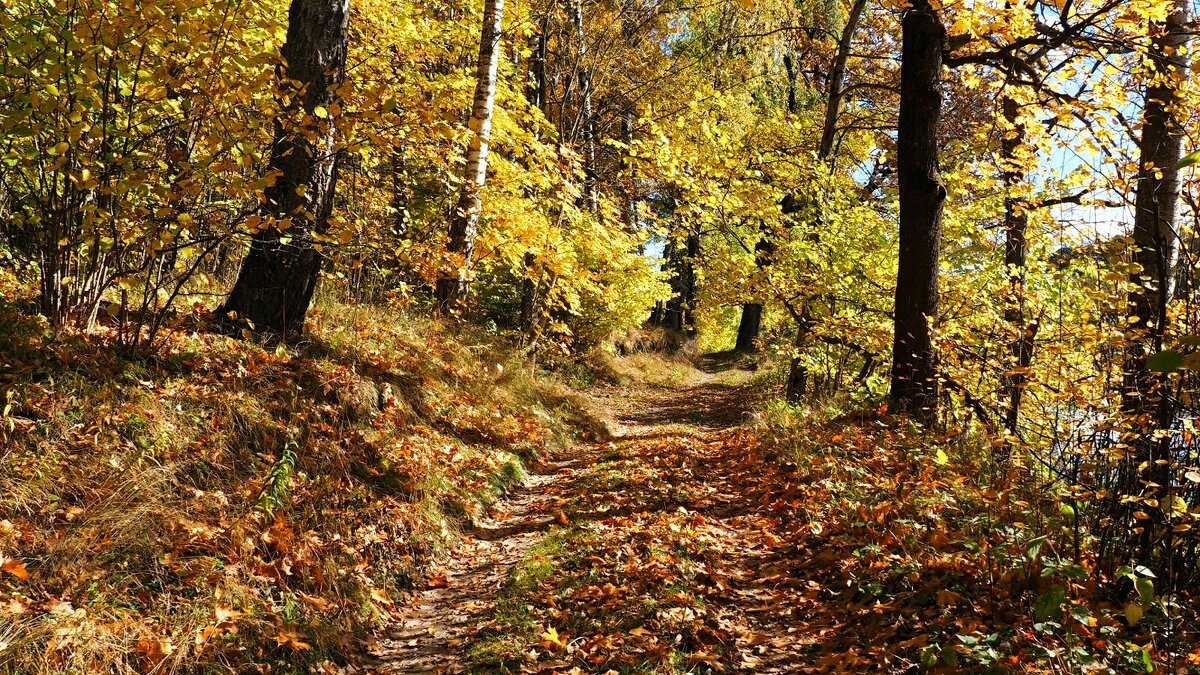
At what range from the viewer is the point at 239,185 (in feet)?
13.0

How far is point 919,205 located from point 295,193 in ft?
18.5

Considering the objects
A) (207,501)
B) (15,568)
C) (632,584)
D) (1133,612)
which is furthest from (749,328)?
(15,568)

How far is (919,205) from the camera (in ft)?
21.1

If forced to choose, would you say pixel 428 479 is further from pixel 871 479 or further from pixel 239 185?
pixel 871 479

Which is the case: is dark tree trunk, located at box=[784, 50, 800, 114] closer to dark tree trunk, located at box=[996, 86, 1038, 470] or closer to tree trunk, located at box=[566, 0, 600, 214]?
tree trunk, located at box=[566, 0, 600, 214]

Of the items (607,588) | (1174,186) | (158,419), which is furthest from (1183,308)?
(158,419)

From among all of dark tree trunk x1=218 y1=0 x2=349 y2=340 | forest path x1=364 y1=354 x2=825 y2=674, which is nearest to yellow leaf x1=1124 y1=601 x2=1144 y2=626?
forest path x1=364 y1=354 x2=825 y2=674

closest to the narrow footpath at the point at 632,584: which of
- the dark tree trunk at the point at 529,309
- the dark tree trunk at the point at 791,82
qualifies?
the dark tree trunk at the point at 529,309

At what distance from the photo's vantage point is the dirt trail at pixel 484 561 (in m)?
3.78

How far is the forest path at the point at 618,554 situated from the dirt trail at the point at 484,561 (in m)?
0.01

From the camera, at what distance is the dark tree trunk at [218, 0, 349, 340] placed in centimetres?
559

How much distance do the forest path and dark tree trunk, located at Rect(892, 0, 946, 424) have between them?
5.98 ft

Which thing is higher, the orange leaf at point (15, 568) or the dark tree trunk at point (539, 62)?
the dark tree trunk at point (539, 62)

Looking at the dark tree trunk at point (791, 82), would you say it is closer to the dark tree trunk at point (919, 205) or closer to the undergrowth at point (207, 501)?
the dark tree trunk at point (919, 205)
